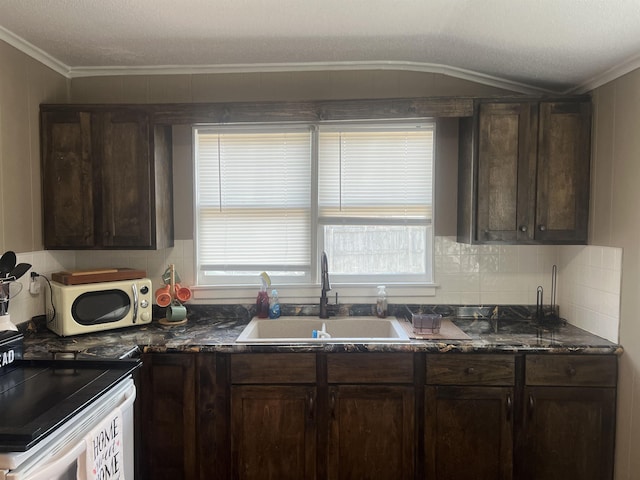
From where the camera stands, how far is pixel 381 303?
260 centimetres

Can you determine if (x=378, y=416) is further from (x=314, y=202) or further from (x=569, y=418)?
(x=314, y=202)

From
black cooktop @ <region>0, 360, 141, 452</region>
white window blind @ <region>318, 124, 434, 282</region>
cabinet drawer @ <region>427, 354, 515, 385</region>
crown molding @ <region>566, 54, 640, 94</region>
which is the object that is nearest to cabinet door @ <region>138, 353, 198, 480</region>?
black cooktop @ <region>0, 360, 141, 452</region>

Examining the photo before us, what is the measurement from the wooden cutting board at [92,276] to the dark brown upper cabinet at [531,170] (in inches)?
78.3

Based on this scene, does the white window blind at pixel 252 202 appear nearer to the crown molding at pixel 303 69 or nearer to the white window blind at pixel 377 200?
the white window blind at pixel 377 200

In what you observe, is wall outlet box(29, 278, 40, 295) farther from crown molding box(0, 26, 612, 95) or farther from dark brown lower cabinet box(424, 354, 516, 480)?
dark brown lower cabinet box(424, 354, 516, 480)

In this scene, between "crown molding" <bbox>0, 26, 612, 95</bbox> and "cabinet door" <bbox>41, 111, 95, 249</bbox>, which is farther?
"crown molding" <bbox>0, 26, 612, 95</bbox>

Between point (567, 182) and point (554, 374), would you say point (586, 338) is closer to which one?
point (554, 374)

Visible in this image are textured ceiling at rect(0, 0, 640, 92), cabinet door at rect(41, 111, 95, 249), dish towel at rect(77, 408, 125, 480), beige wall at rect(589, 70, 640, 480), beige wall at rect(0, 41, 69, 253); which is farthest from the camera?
cabinet door at rect(41, 111, 95, 249)

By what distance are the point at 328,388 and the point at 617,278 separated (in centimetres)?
157

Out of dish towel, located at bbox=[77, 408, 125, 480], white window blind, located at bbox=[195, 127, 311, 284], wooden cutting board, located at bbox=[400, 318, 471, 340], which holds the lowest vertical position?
dish towel, located at bbox=[77, 408, 125, 480]

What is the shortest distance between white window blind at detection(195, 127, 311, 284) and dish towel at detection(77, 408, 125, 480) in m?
1.27

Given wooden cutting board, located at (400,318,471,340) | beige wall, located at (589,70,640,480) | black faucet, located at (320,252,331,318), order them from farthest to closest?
black faucet, located at (320,252,331,318) → wooden cutting board, located at (400,318,471,340) → beige wall, located at (589,70,640,480)

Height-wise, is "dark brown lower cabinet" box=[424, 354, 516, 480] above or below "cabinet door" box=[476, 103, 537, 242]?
below

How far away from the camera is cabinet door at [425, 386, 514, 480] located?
2.08m
